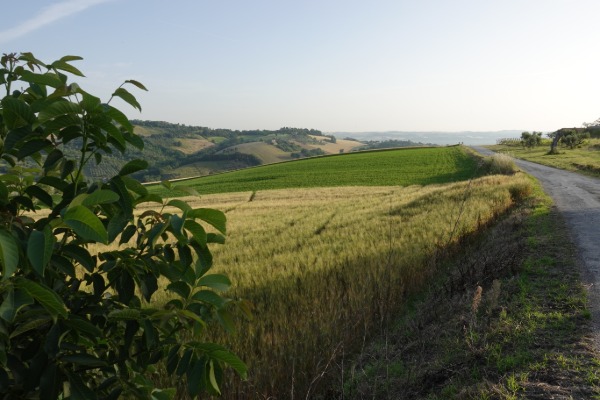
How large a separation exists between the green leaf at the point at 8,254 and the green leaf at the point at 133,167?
1.88 ft

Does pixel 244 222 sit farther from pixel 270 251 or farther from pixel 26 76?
pixel 26 76

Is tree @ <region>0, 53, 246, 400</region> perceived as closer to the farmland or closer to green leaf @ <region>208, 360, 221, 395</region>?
green leaf @ <region>208, 360, 221, 395</region>

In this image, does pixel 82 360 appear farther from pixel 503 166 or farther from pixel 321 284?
pixel 503 166

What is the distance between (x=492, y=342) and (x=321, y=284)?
2853 mm

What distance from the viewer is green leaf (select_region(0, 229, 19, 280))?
43.7 inches

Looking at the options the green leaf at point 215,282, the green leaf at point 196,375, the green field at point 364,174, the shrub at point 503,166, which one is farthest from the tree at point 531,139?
the green leaf at point 196,375

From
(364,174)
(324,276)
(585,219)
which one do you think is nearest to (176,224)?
(324,276)

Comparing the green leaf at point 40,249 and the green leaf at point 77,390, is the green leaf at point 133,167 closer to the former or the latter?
the green leaf at point 40,249

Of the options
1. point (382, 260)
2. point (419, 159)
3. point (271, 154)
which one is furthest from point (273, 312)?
point (271, 154)

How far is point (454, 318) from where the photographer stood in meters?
5.14

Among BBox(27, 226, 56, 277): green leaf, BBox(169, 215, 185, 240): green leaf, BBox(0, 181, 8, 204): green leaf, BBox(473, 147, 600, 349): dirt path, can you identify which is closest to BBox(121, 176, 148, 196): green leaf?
BBox(169, 215, 185, 240): green leaf

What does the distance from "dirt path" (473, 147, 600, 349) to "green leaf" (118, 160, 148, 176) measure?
14.9 ft

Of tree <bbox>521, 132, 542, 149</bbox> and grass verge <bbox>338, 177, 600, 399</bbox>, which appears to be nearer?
grass verge <bbox>338, 177, 600, 399</bbox>

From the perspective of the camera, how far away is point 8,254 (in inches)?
45.3
